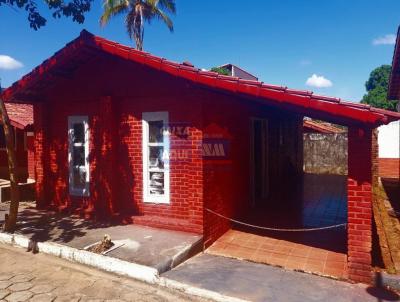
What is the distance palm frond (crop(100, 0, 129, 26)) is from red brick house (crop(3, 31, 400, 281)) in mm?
13090

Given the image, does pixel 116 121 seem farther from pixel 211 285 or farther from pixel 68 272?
pixel 211 285

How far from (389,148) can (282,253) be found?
51.6ft

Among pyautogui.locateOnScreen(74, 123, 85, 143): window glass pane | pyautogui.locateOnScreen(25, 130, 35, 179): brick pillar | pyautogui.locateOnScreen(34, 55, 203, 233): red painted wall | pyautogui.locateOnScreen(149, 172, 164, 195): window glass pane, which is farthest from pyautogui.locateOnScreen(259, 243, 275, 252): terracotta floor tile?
pyautogui.locateOnScreen(25, 130, 35, 179): brick pillar

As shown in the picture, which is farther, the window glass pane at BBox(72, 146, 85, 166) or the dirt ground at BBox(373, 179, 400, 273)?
the window glass pane at BBox(72, 146, 85, 166)

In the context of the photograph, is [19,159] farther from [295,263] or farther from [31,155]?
[295,263]

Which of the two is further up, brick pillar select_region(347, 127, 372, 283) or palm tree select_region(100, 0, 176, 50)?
palm tree select_region(100, 0, 176, 50)

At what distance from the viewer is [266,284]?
4.40 m

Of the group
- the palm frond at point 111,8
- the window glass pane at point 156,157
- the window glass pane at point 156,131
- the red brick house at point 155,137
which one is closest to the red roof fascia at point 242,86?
the red brick house at point 155,137

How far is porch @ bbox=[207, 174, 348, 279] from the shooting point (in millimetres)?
5176

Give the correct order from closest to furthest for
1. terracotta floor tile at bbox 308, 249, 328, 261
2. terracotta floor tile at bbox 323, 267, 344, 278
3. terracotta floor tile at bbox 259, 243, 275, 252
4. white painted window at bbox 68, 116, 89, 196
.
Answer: terracotta floor tile at bbox 323, 267, 344, 278, terracotta floor tile at bbox 308, 249, 328, 261, terracotta floor tile at bbox 259, 243, 275, 252, white painted window at bbox 68, 116, 89, 196

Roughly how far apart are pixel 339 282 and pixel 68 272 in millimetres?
4045

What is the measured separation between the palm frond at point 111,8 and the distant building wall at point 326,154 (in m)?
14.0

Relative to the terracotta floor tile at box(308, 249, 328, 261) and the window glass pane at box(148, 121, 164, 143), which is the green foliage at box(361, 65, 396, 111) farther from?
the window glass pane at box(148, 121, 164, 143)

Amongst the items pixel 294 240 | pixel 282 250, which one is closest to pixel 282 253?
pixel 282 250
